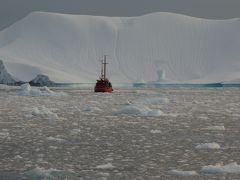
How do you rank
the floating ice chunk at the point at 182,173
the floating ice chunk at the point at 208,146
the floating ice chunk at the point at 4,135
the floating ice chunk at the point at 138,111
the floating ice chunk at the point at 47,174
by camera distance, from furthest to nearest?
the floating ice chunk at the point at 138,111, the floating ice chunk at the point at 4,135, the floating ice chunk at the point at 208,146, the floating ice chunk at the point at 182,173, the floating ice chunk at the point at 47,174

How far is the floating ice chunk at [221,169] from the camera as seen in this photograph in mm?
8929

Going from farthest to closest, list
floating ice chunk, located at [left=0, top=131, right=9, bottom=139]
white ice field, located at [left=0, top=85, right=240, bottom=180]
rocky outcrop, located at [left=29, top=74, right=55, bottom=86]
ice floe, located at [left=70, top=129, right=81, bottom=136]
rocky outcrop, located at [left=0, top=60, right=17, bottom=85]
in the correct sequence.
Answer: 1. rocky outcrop, located at [left=29, top=74, right=55, bottom=86]
2. rocky outcrop, located at [left=0, top=60, right=17, bottom=85]
3. ice floe, located at [left=70, top=129, right=81, bottom=136]
4. floating ice chunk, located at [left=0, top=131, right=9, bottom=139]
5. white ice field, located at [left=0, top=85, right=240, bottom=180]

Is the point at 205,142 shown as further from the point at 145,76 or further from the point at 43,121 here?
the point at 145,76

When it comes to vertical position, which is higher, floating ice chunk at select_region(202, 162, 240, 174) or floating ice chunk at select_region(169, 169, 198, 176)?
floating ice chunk at select_region(202, 162, 240, 174)

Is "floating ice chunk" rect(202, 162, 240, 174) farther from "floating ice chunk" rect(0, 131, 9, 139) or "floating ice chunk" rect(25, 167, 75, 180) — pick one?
"floating ice chunk" rect(0, 131, 9, 139)

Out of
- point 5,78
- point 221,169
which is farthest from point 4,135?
point 5,78

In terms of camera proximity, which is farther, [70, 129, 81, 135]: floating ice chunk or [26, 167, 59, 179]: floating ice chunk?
[70, 129, 81, 135]: floating ice chunk

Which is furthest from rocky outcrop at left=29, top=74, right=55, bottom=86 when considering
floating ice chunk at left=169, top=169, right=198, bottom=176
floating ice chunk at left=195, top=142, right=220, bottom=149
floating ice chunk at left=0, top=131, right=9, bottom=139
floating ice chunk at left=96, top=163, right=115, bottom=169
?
floating ice chunk at left=169, top=169, right=198, bottom=176

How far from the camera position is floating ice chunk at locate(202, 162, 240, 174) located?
893 cm

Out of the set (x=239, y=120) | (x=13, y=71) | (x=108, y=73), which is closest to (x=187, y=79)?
(x=108, y=73)

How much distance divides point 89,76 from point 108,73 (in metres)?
7.56

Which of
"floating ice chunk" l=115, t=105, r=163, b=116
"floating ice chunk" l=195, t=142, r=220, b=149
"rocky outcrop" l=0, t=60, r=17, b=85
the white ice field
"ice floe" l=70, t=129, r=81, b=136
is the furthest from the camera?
"rocky outcrop" l=0, t=60, r=17, b=85

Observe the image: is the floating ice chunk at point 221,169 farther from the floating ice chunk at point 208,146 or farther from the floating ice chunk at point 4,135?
the floating ice chunk at point 4,135

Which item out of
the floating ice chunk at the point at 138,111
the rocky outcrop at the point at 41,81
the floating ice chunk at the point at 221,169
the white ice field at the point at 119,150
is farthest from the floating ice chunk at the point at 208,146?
the rocky outcrop at the point at 41,81
